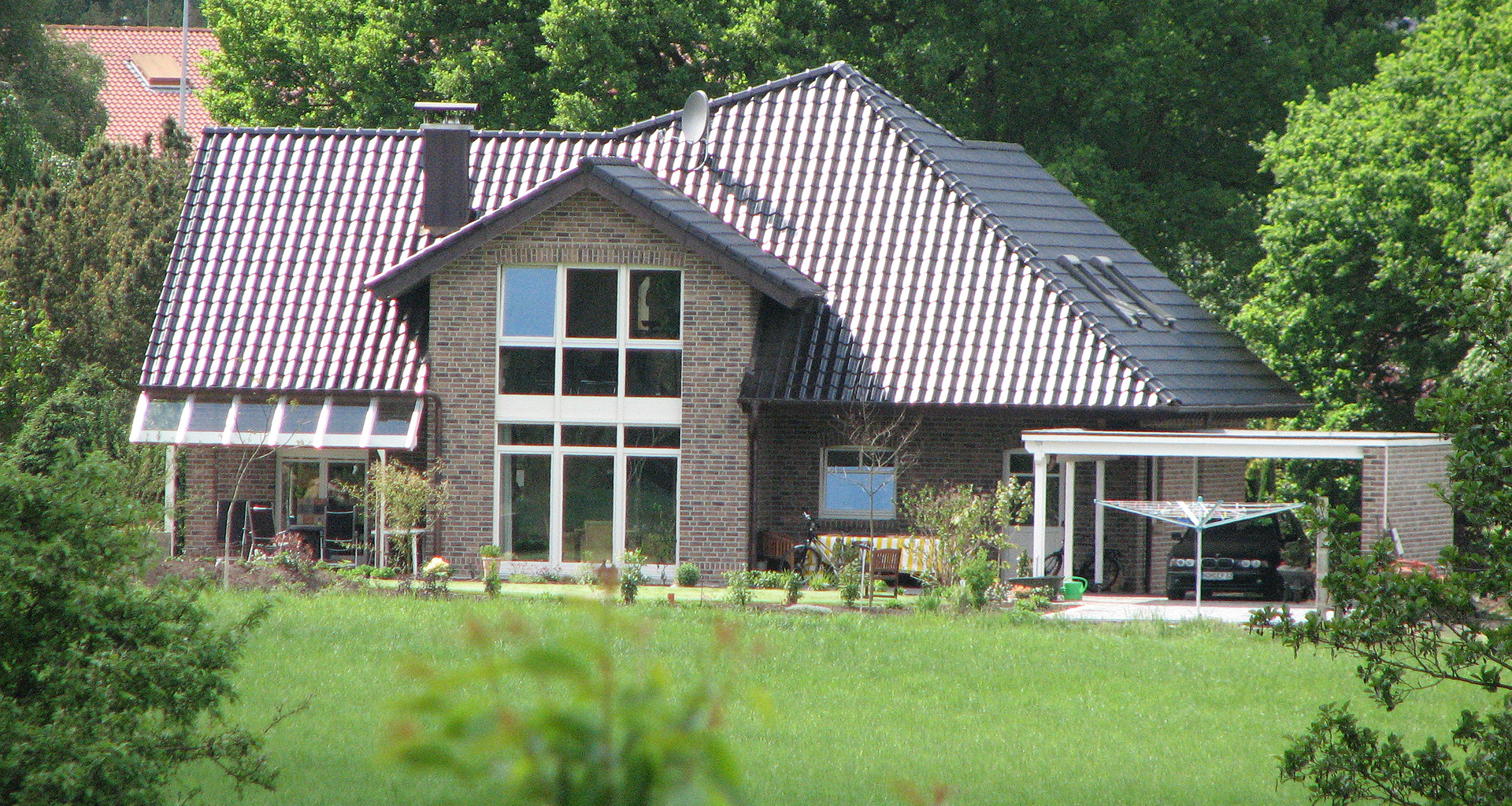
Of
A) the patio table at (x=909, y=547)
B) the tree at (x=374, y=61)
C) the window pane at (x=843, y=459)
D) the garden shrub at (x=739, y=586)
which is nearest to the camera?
the garden shrub at (x=739, y=586)

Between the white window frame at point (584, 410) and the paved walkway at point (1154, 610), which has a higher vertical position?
the white window frame at point (584, 410)

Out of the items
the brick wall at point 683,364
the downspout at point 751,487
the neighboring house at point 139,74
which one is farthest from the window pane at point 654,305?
the neighboring house at point 139,74

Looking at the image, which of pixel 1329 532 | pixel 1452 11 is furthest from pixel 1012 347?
pixel 1329 532

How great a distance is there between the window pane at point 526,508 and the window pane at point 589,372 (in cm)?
111

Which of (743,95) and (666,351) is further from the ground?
(743,95)

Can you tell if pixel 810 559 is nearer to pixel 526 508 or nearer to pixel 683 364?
pixel 683 364

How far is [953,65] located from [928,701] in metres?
20.8

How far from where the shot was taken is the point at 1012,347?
2333 cm

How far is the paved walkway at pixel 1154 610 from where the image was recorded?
63.9 ft

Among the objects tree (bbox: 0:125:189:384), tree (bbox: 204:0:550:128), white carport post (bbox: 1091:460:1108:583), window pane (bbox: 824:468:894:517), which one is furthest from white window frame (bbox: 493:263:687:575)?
tree (bbox: 204:0:550:128)

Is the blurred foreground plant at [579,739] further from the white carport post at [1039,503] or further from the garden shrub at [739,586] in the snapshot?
the white carport post at [1039,503]

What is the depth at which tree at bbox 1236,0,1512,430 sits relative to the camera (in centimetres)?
2495

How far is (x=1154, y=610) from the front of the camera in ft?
65.7

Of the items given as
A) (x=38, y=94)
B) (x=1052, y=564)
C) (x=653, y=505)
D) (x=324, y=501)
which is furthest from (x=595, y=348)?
(x=38, y=94)
